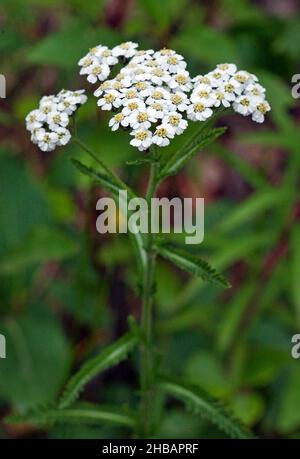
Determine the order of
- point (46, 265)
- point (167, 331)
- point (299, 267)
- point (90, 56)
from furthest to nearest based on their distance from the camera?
point (46, 265) → point (167, 331) → point (299, 267) → point (90, 56)

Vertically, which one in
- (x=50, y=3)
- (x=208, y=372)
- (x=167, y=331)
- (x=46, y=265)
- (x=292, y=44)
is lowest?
(x=208, y=372)

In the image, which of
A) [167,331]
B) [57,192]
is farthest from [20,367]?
[57,192]

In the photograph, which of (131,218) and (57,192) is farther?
(57,192)

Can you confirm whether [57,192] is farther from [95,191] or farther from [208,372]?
[208,372]

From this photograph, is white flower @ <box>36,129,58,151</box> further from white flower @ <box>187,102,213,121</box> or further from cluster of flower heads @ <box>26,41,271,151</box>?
white flower @ <box>187,102,213,121</box>
